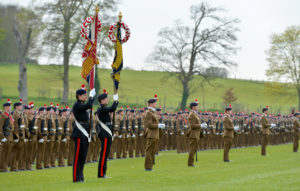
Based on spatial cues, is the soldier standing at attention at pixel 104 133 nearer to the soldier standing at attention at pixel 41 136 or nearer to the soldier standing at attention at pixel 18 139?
the soldier standing at attention at pixel 18 139

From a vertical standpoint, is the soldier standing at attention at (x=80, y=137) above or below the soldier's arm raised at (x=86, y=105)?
below

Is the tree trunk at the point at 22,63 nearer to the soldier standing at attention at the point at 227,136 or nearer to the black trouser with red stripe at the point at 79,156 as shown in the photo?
the soldier standing at attention at the point at 227,136

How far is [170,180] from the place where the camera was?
40.4ft

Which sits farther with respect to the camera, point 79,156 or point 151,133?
point 151,133

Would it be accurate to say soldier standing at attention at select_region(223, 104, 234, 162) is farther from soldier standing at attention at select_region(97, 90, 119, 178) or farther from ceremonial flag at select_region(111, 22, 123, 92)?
soldier standing at attention at select_region(97, 90, 119, 178)

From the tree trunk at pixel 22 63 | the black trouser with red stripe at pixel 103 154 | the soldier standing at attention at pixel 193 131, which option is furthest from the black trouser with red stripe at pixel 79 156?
the tree trunk at pixel 22 63

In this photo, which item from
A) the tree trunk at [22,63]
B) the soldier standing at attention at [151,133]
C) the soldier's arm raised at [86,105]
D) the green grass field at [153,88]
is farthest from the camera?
the green grass field at [153,88]

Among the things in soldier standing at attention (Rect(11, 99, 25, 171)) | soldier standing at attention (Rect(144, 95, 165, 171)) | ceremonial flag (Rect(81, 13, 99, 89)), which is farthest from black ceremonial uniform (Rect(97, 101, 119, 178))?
soldier standing at attention (Rect(11, 99, 25, 171))

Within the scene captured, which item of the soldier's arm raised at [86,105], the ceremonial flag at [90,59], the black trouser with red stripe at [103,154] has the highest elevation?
the ceremonial flag at [90,59]

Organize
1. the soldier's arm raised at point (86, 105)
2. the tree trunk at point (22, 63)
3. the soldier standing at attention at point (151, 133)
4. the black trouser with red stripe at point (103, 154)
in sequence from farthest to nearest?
the tree trunk at point (22, 63)
the soldier standing at attention at point (151, 133)
the black trouser with red stripe at point (103, 154)
the soldier's arm raised at point (86, 105)

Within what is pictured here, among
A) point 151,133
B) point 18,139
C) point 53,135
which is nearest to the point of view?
point 151,133

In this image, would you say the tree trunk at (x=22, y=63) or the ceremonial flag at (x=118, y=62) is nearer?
the ceremonial flag at (x=118, y=62)

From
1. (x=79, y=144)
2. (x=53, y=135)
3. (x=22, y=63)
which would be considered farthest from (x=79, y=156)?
(x=22, y=63)

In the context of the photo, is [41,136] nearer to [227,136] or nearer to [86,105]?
[86,105]
